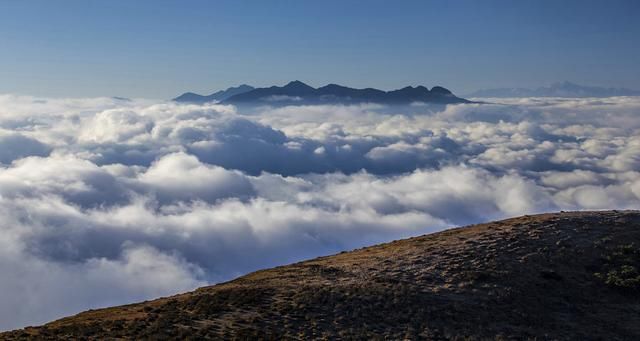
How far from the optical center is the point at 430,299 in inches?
1270

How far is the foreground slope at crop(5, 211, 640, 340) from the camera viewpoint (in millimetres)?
28562

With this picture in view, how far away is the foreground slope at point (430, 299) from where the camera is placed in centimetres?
2856

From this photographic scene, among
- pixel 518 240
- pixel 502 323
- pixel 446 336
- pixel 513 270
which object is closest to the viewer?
pixel 446 336

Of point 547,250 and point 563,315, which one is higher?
point 547,250

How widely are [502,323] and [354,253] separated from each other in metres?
20.3

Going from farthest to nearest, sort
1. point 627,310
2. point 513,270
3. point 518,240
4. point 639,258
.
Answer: point 518,240 → point 639,258 → point 513,270 → point 627,310

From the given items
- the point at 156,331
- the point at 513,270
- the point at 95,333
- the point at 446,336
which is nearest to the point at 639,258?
the point at 513,270

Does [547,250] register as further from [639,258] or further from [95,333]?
[95,333]

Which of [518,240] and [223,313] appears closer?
[223,313]

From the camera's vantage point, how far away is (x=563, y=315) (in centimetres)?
3173

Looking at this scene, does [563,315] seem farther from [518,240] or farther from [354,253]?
[354,253]

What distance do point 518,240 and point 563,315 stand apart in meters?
12.7

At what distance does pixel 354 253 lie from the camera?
48.8 m

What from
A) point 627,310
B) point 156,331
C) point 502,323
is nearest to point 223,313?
point 156,331
